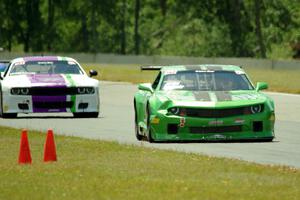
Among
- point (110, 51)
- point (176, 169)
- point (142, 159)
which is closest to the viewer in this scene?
point (176, 169)

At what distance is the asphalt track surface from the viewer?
16.4m

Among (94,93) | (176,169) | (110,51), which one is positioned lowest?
(110,51)

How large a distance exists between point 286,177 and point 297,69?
56890mm

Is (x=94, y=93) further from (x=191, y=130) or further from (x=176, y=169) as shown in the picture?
(x=176, y=169)

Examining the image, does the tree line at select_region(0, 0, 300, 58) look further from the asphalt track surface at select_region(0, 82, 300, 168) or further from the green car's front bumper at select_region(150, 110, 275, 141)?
the green car's front bumper at select_region(150, 110, 275, 141)

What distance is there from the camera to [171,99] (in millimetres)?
17938

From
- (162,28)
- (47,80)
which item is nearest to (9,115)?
(47,80)

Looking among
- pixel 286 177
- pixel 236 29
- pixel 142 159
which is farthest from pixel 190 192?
pixel 236 29

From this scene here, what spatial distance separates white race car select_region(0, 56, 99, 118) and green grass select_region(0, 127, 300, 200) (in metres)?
8.49

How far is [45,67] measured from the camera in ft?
85.0

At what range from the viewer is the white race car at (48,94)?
24.7m

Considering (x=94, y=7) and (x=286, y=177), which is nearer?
(x=286, y=177)

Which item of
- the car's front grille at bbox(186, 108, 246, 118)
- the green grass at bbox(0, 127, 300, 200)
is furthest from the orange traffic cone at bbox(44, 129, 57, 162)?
the car's front grille at bbox(186, 108, 246, 118)

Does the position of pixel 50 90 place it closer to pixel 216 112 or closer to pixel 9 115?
pixel 9 115
